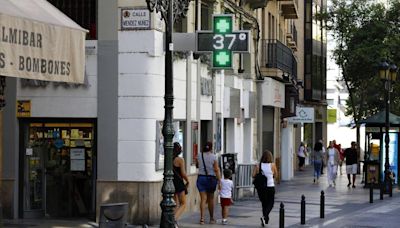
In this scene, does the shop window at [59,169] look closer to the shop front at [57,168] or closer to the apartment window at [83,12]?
the shop front at [57,168]

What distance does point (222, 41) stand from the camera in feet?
54.8

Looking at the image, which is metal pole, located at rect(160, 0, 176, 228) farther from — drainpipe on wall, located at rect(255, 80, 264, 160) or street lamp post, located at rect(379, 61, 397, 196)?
street lamp post, located at rect(379, 61, 397, 196)

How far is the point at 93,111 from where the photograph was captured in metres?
17.4

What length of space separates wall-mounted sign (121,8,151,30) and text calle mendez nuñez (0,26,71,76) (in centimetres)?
652

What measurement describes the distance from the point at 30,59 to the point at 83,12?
7852 mm

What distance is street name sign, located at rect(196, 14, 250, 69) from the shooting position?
1634cm

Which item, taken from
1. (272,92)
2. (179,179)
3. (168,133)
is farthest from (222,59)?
(272,92)

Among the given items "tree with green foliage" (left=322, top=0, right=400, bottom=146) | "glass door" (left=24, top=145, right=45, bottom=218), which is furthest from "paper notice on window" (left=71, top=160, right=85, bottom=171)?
"tree with green foliage" (left=322, top=0, right=400, bottom=146)

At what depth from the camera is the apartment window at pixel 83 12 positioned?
1761 centimetres

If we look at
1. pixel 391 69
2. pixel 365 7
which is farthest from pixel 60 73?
pixel 365 7

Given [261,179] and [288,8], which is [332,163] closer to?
[288,8]

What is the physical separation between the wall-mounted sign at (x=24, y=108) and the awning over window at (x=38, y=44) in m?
6.72

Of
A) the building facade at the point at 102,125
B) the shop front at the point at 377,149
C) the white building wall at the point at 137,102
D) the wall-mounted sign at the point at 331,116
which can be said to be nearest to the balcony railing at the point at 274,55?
the shop front at the point at 377,149

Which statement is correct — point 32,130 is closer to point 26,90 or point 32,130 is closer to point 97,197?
point 26,90
